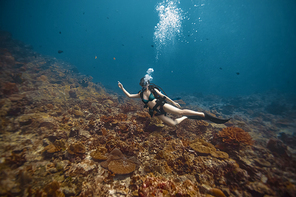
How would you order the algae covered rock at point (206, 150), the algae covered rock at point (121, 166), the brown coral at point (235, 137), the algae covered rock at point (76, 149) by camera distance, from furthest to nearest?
the brown coral at point (235, 137) → the algae covered rock at point (206, 150) → the algae covered rock at point (76, 149) → the algae covered rock at point (121, 166)

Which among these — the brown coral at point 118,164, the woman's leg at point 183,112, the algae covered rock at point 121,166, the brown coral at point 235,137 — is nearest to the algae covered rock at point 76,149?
the brown coral at point 118,164

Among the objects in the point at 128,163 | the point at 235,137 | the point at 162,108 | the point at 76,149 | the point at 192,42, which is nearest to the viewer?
the point at 128,163

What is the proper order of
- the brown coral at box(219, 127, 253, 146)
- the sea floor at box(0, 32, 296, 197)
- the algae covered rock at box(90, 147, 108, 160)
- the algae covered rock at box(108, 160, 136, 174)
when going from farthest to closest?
1. the brown coral at box(219, 127, 253, 146)
2. the algae covered rock at box(90, 147, 108, 160)
3. the algae covered rock at box(108, 160, 136, 174)
4. the sea floor at box(0, 32, 296, 197)

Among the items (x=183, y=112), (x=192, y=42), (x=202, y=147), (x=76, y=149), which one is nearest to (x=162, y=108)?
(x=183, y=112)

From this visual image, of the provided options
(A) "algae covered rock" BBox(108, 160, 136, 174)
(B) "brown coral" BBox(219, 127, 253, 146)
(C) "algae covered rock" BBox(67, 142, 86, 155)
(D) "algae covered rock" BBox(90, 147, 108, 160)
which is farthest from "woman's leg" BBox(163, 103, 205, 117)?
(C) "algae covered rock" BBox(67, 142, 86, 155)

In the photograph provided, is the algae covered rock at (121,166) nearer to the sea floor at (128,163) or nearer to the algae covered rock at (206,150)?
the sea floor at (128,163)

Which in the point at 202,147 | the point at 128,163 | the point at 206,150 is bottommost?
the point at 128,163

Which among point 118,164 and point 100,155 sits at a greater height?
point 100,155

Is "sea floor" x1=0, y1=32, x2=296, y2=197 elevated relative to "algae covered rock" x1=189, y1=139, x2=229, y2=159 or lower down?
lower down

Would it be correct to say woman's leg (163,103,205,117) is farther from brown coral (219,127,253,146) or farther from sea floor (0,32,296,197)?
brown coral (219,127,253,146)

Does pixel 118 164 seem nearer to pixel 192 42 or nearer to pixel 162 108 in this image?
pixel 162 108

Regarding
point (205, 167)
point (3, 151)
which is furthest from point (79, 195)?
point (205, 167)

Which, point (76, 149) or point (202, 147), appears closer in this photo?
point (76, 149)

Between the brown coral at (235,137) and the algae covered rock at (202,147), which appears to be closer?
the algae covered rock at (202,147)
